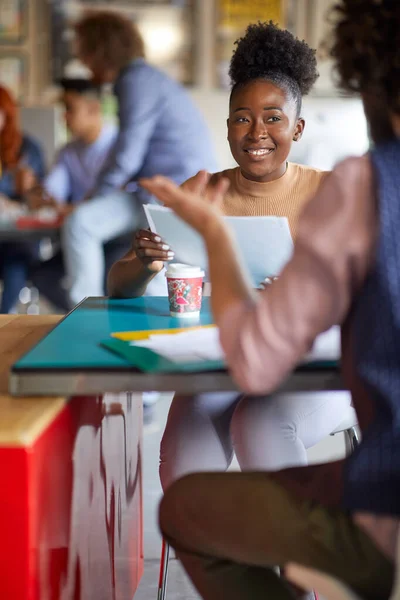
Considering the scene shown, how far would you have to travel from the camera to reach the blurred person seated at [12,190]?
4.30 m

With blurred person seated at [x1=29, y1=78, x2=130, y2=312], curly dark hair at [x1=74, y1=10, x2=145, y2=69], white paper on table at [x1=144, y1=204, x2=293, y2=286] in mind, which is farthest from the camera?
blurred person seated at [x1=29, y1=78, x2=130, y2=312]

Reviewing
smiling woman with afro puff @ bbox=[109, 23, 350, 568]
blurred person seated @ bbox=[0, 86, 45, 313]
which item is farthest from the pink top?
blurred person seated @ bbox=[0, 86, 45, 313]

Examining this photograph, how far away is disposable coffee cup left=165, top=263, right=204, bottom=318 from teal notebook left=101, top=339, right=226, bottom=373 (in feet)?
0.97

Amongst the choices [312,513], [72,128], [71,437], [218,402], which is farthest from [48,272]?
[312,513]

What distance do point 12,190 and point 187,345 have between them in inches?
136

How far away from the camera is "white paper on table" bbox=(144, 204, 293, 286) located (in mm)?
1402

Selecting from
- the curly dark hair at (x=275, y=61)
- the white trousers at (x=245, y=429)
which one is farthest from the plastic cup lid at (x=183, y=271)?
the curly dark hair at (x=275, y=61)

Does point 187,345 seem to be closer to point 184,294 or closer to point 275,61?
point 184,294

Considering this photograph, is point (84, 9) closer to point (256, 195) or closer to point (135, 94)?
point (135, 94)

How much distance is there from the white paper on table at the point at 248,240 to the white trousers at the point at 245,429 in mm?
245

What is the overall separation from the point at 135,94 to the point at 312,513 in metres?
2.53

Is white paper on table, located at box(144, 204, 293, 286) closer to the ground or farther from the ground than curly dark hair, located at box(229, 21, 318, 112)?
closer to the ground

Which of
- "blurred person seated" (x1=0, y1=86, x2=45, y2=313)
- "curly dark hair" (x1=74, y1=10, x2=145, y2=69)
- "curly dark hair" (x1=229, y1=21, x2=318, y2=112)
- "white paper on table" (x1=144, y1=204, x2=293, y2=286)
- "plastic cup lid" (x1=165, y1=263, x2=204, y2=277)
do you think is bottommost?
"blurred person seated" (x1=0, y1=86, x2=45, y2=313)

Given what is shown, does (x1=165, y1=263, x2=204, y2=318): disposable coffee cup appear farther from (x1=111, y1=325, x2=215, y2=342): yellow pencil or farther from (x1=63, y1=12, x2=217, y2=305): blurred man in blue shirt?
(x1=63, y1=12, x2=217, y2=305): blurred man in blue shirt
